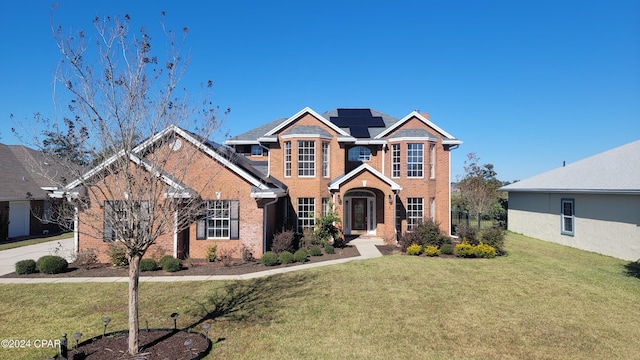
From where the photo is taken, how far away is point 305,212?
19.4 m

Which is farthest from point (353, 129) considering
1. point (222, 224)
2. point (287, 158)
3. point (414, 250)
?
point (222, 224)

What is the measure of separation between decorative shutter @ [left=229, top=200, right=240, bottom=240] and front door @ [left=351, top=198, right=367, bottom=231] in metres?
9.15

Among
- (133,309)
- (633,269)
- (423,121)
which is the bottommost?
(633,269)

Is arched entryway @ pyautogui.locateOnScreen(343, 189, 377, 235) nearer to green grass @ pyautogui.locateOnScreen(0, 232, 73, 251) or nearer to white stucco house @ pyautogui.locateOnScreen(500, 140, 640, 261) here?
white stucco house @ pyautogui.locateOnScreen(500, 140, 640, 261)

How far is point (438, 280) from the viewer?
36.6 ft

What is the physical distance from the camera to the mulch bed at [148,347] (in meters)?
5.78

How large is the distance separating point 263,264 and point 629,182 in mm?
18086

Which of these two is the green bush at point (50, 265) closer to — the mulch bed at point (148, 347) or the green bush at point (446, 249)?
the mulch bed at point (148, 347)

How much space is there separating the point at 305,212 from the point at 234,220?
5.76 metres

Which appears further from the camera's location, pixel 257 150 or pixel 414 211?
pixel 257 150

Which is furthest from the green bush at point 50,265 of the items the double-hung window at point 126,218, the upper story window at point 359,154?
the upper story window at point 359,154

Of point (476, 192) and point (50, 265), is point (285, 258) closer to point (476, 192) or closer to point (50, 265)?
point (50, 265)

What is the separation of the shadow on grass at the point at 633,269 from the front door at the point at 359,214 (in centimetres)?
1290

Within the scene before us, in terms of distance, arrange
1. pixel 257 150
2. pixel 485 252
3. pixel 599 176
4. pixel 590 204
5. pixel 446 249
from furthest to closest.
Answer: pixel 257 150
pixel 599 176
pixel 590 204
pixel 446 249
pixel 485 252
